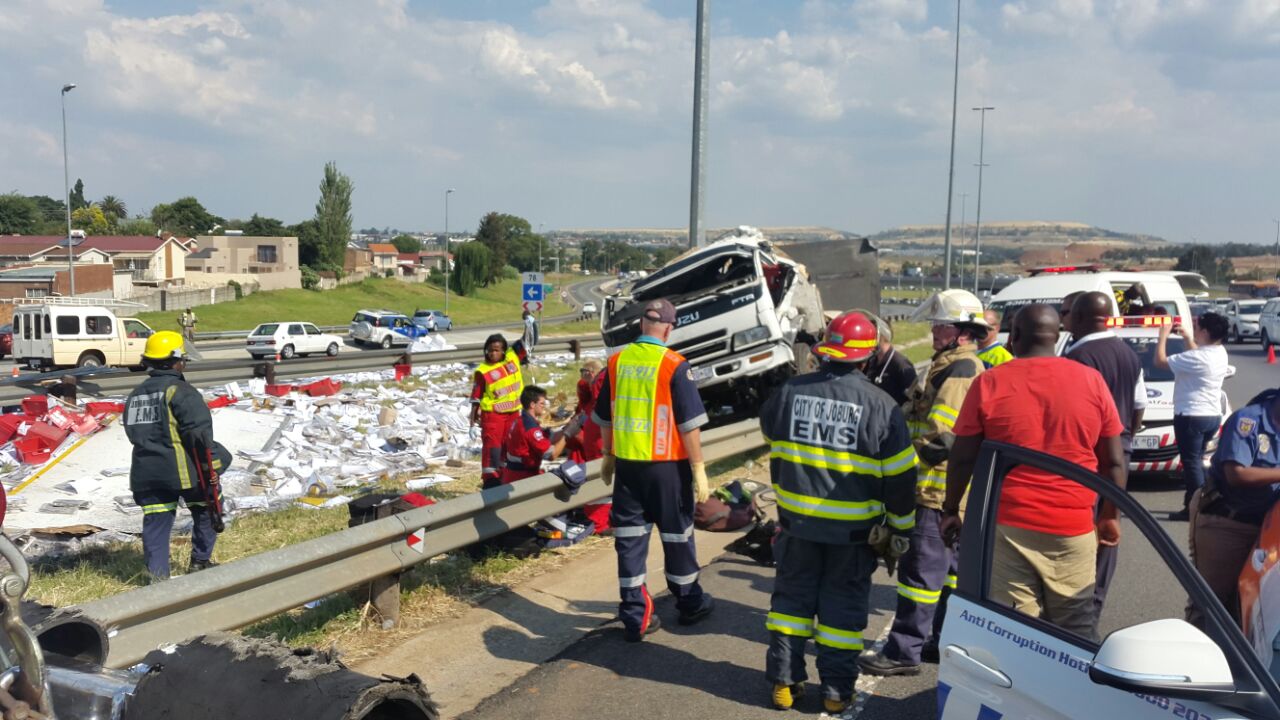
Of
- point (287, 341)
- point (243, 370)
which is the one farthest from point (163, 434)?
point (287, 341)

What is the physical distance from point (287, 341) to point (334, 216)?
59.8 meters

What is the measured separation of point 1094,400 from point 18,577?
12.8ft

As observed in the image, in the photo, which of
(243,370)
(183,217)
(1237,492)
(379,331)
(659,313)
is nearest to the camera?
(1237,492)

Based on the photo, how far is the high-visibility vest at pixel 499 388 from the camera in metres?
9.23

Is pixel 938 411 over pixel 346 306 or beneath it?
over

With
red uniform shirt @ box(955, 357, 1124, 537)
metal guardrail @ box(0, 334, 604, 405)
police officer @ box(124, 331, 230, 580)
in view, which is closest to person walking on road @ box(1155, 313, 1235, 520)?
red uniform shirt @ box(955, 357, 1124, 537)

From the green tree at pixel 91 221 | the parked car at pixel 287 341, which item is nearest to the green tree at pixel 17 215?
the green tree at pixel 91 221

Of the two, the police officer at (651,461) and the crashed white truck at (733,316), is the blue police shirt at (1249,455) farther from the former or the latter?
the crashed white truck at (733,316)

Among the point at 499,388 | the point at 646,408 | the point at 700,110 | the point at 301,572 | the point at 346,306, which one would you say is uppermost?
the point at 700,110

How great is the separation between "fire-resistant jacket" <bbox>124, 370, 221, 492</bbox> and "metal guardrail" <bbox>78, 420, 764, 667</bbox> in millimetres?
1706

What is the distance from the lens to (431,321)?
51.1 meters

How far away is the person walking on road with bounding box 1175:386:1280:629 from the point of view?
4.28 meters

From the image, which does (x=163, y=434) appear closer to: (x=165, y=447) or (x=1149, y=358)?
(x=165, y=447)

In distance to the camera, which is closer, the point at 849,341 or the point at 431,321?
the point at 849,341
